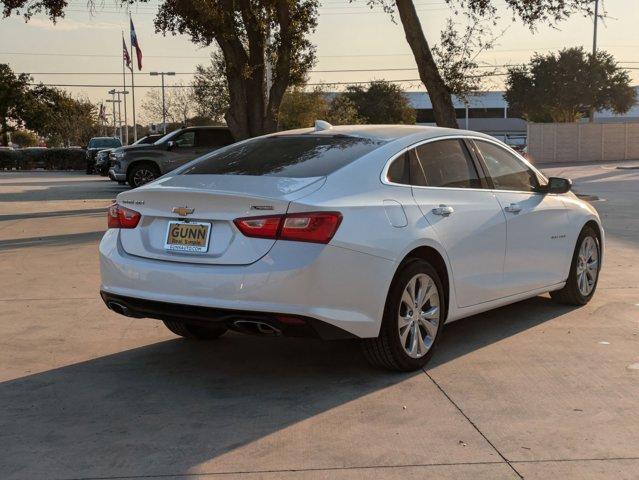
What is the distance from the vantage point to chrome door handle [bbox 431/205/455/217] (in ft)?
18.5

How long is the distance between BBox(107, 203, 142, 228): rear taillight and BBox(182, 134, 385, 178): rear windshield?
0.55 meters

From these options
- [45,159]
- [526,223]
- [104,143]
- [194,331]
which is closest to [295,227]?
[194,331]

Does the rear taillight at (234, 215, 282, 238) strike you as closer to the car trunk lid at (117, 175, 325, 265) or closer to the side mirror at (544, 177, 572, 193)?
the car trunk lid at (117, 175, 325, 265)

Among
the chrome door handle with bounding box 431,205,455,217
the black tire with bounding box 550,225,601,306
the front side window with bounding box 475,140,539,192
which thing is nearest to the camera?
the chrome door handle with bounding box 431,205,455,217

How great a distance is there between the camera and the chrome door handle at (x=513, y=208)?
6.45 m

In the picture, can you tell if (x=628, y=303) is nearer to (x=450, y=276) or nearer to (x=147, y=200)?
(x=450, y=276)

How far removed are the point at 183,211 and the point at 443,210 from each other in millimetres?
1764

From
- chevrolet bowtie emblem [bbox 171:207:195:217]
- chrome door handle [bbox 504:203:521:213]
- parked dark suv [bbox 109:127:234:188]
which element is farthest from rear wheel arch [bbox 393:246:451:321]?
parked dark suv [bbox 109:127:234:188]

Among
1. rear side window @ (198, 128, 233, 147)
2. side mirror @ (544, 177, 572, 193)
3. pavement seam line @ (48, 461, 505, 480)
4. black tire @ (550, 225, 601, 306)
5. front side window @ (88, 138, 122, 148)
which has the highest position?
rear side window @ (198, 128, 233, 147)

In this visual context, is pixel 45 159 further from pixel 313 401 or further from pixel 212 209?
pixel 313 401

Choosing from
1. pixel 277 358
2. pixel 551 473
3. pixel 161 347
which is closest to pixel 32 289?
pixel 161 347

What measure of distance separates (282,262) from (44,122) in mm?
67902

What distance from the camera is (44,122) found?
68312 millimetres

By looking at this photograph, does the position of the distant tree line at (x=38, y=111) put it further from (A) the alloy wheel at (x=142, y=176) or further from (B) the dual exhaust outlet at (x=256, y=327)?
(B) the dual exhaust outlet at (x=256, y=327)
